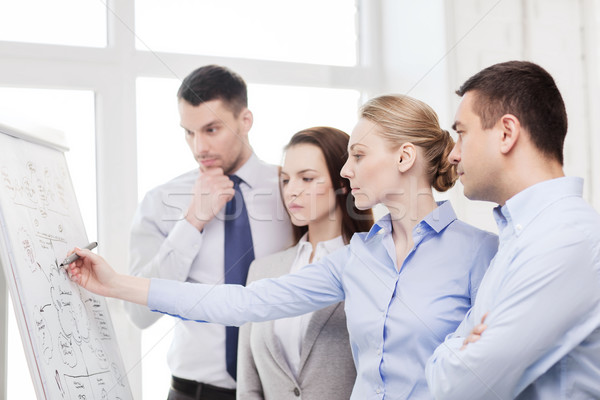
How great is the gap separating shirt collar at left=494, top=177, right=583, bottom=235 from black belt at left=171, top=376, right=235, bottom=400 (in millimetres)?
1313

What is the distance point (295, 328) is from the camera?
189 centimetres

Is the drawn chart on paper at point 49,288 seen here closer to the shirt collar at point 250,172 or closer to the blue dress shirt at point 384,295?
the blue dress shirt at point 384,295

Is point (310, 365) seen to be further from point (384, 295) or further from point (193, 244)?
point (193, 244)

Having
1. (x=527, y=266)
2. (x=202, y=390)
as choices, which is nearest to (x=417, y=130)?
(x=527, y=266)

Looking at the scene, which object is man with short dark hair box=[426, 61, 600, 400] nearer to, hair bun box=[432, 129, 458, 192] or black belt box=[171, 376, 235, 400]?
hair bun box=[432, 129, 458, 192]

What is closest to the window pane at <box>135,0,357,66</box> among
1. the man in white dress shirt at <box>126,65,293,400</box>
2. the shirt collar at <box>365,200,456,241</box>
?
the man in white dress shirt at <box>126,65,293,400</box>

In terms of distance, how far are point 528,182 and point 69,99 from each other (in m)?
1.95

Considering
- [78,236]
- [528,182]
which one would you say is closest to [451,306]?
[528,182]

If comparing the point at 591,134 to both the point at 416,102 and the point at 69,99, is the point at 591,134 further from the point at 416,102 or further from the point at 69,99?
the point at 69,99

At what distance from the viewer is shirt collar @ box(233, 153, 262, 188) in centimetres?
236

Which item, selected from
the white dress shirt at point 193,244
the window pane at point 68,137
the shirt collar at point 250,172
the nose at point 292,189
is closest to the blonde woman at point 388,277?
the nose at point 292,189

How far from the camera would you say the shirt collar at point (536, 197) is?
46.4 inches

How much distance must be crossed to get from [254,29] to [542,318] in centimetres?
206

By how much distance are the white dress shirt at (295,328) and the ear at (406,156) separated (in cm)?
51
